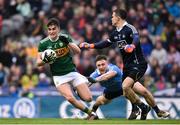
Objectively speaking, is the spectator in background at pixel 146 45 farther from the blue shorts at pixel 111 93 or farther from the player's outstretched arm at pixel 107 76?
the player's outstretched arm at pixel 107 76

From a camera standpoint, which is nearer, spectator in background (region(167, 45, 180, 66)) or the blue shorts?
the blue shorts

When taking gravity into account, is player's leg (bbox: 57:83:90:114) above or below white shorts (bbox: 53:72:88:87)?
below

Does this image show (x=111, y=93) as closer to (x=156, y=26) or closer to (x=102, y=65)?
(x=102, y=65)

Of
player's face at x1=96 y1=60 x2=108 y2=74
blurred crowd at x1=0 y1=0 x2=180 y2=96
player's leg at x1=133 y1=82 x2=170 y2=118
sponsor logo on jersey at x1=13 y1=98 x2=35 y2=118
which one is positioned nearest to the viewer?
player's leg at x1=133 y1=82 x2=170 y2=118

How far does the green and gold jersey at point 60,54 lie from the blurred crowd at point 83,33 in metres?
6.28

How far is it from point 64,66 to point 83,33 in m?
8.95

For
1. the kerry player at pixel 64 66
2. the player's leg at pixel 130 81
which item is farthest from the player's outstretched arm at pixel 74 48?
the player's leg at pixel 130 81

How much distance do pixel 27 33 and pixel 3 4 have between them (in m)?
1.58

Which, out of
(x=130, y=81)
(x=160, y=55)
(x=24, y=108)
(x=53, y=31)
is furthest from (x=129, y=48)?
(x=160, y=55)

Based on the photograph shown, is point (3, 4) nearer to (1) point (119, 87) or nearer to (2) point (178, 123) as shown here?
(1) point (119, 87)

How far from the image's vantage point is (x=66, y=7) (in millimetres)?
26812

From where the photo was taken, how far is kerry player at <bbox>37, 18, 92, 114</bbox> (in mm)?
16578

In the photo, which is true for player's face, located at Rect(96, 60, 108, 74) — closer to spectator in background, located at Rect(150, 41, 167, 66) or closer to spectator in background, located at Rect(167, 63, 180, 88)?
spectator in background, located at Rect(167, 63, 180, 88)

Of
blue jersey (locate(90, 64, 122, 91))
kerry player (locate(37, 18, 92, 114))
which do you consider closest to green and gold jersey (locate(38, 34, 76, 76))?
kerry player (locate(37, 18, 92, 114))
